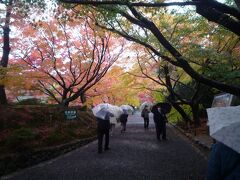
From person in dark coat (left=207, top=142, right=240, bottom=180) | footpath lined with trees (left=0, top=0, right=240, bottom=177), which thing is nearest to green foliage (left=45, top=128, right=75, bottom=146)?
footpath lined with trees (left=0, top=0, right=240, bottom=177)

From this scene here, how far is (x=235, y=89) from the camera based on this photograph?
30.1 feet

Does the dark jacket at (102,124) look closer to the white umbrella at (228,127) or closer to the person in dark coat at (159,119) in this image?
the person in dark coat at (159,119)

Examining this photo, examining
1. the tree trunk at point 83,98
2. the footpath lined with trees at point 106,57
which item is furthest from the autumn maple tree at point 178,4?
the tree trunk at point 83,98

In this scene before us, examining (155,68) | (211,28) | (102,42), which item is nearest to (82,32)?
(102,42)

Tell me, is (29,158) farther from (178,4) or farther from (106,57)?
(106,57)

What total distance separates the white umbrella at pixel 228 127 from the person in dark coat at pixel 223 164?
0.11 metres

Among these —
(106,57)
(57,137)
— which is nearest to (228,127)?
(57,137)

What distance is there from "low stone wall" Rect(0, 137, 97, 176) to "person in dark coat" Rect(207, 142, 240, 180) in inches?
303

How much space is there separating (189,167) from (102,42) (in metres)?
13.5

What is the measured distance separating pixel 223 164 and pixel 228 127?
39 cm

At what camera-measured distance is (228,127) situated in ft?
11.7

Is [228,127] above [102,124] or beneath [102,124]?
beneath

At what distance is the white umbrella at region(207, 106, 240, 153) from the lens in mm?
3549

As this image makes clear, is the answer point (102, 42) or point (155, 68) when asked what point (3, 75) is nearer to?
point (102, 42)
